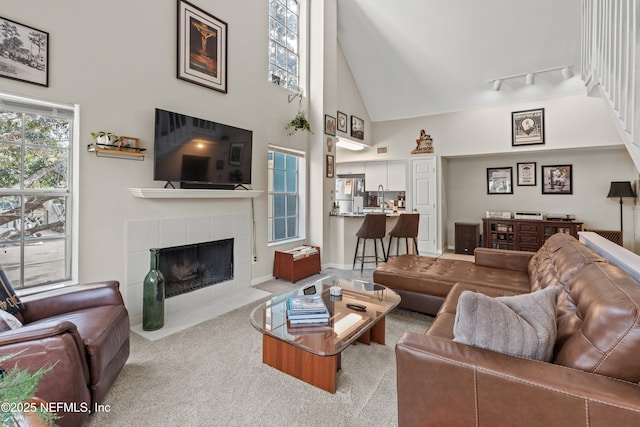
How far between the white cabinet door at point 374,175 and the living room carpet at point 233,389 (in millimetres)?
4893

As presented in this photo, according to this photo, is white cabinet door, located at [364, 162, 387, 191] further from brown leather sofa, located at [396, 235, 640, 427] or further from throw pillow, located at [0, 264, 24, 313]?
throw pillow, located at [0, 264, 24, 313]

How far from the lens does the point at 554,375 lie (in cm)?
102

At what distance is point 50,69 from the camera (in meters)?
2.26

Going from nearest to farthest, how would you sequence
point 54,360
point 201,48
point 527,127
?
1. point 54,360
2. point 201,48
3. point 527,127

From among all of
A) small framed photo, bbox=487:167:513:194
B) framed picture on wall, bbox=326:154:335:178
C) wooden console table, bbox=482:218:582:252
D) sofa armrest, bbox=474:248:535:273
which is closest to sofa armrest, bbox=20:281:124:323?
sofa armrest, bbox=474:248:535:273

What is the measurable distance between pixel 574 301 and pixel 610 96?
1912mm

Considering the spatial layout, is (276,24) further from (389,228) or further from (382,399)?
(382,399)

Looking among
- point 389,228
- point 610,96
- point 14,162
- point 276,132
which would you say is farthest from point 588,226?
point 14,162

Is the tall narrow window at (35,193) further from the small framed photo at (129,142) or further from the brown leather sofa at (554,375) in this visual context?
the brown leather sofa at (554,375)

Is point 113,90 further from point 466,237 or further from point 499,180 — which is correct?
point 499,180

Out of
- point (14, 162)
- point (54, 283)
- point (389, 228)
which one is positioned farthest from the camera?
point (389, 228)

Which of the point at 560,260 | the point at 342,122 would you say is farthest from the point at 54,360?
the point at 342,122

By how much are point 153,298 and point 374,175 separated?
547 centimetres

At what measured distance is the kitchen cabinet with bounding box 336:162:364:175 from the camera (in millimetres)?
7237
